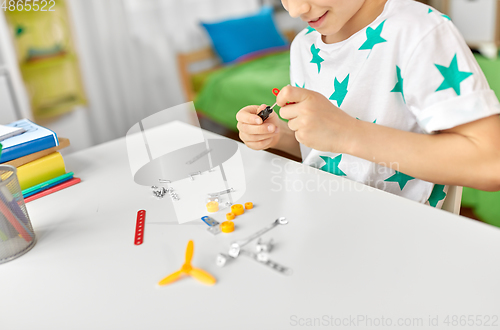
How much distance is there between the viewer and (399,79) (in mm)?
684

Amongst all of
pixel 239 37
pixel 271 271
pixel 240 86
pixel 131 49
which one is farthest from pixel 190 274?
pixel 131 49

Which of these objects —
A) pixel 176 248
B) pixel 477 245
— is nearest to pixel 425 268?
pixel 477 245

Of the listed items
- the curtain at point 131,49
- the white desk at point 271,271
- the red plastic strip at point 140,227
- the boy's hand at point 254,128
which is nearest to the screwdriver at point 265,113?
the boy's hand at point 254,128

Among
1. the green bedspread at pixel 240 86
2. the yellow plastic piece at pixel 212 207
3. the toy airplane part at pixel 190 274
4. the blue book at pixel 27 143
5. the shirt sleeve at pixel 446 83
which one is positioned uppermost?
the shirt sleeve at pixel 446 83

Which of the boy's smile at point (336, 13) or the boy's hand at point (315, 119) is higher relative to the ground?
the boy's smile at point (336, 13)

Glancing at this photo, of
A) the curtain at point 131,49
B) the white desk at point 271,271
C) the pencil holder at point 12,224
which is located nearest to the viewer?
the white desk at point 271,271

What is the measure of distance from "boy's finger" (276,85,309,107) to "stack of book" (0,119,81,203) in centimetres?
45

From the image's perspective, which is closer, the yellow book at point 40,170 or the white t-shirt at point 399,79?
the white t-shirt at point 399,79

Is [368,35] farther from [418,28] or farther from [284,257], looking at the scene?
[284,257]

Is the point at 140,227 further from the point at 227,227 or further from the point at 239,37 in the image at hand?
the point at 239,37

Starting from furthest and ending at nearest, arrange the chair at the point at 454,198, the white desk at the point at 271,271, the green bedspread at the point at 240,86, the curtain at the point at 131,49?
the curtain at the point at 131,49 → the green bedspread at the point at 240,86 → the chair at the point at 454,198 → the white desk at the point at 271,271

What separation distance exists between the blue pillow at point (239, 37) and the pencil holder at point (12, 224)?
6.54 ft

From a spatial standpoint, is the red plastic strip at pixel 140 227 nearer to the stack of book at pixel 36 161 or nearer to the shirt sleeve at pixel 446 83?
the stack of book at pixel 36 161

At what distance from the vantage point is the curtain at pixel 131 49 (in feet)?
7.89
